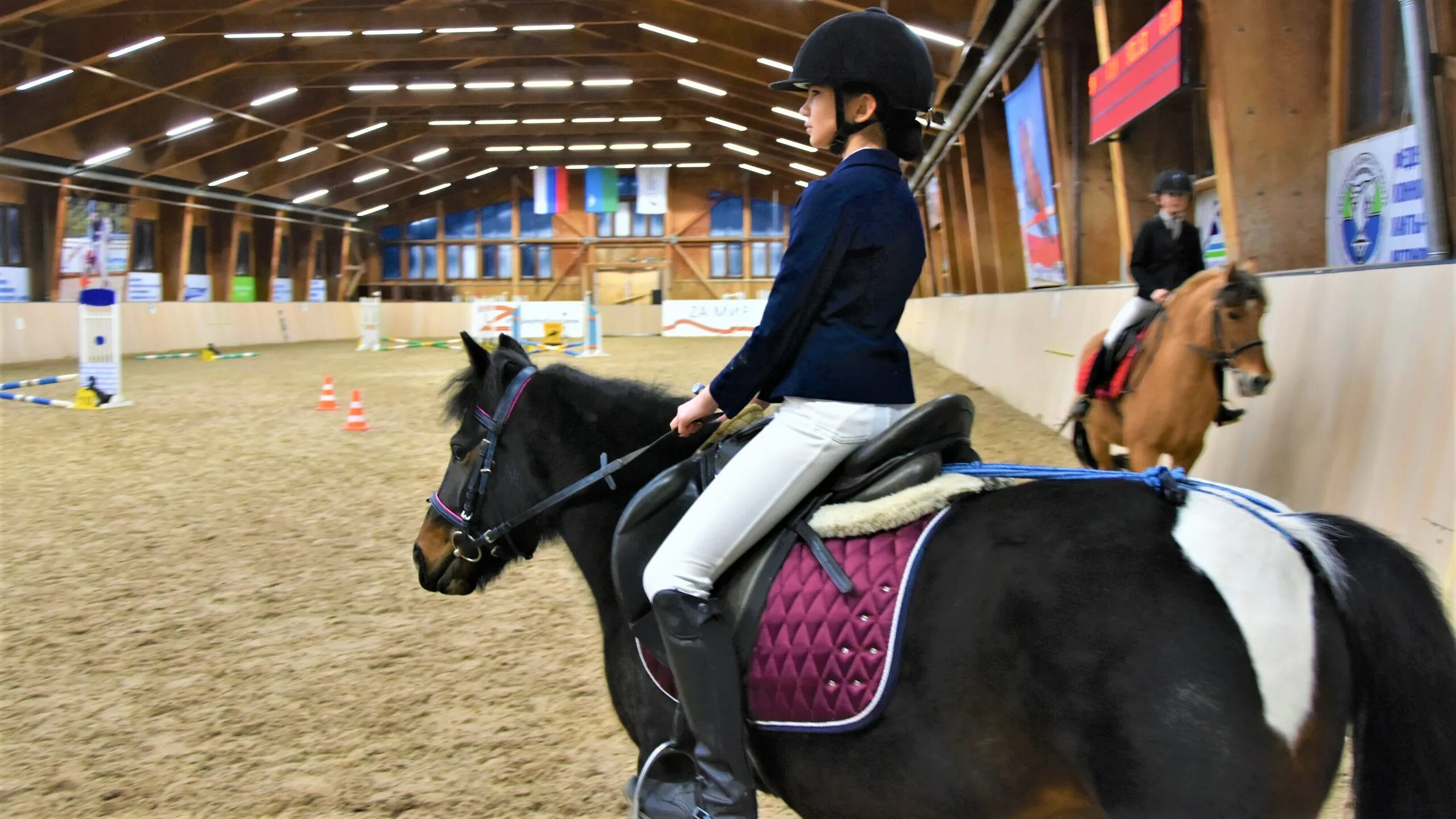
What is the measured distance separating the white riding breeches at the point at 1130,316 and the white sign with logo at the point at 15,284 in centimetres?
2182

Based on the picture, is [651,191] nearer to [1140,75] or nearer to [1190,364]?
[1140,75]

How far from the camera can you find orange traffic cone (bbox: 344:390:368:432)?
10.0 meters

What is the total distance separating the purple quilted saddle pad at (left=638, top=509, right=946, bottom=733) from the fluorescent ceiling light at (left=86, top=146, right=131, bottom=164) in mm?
25041

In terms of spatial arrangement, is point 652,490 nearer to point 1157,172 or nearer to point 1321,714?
point 1321,714

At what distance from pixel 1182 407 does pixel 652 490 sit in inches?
158

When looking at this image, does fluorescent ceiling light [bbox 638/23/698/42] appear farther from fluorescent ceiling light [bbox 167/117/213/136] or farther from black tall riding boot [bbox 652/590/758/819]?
black tall riding boot [bbox 652/590/758/819]

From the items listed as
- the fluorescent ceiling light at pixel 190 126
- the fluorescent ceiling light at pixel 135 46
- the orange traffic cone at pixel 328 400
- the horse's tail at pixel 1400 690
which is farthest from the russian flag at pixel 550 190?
the horse's tail at pixel 1400 690

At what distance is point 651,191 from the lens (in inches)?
1296

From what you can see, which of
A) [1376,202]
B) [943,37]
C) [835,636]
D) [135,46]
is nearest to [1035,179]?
[943,37]

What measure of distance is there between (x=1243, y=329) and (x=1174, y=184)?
1737mm

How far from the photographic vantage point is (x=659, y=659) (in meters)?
1.99

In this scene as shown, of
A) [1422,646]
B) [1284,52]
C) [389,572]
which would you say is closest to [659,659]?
[1422,646]

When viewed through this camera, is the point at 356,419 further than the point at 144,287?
No

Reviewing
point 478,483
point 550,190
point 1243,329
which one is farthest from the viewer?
point 550,190
